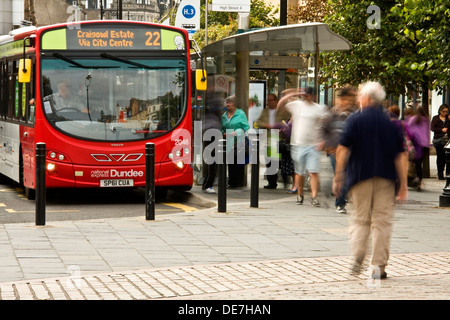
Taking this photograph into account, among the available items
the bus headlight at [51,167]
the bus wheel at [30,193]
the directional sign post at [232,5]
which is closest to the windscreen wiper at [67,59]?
the bus headlight at [51,167]

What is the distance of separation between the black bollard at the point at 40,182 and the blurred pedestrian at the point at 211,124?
18.6 ft

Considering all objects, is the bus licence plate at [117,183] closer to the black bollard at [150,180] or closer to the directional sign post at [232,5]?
the black bollard at [150,180]

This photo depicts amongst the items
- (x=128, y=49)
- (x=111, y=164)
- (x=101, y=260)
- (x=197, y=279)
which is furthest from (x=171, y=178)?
(x=197, y=279)

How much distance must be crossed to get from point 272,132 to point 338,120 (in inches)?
188

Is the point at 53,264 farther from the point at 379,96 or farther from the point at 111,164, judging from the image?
the point at 111,164

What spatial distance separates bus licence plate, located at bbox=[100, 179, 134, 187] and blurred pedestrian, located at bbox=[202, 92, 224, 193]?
197 centimetres

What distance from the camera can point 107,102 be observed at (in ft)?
51.1

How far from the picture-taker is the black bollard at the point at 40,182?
11.7m

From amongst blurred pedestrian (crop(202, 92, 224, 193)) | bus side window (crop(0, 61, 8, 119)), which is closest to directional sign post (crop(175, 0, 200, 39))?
blurred pedestrian (crop(202, 92, 224, 193))

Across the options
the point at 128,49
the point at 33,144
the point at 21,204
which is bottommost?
the point at 21,204

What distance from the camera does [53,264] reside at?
890cm

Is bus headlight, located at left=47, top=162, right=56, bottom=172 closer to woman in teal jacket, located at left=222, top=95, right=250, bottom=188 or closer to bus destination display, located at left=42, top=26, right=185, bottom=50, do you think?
bus destination display, located at left=42, top=26, right=185, bottom=50
